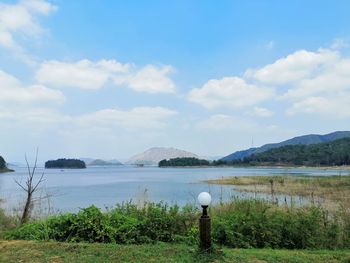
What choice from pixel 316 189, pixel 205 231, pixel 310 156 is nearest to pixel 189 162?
pixel 310 156

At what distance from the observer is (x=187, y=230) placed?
6273 mm

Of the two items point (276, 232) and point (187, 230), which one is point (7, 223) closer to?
point (187, 230)

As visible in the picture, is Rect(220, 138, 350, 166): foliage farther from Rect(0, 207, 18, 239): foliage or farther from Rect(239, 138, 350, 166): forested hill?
Rect(0, 207, 18, 239): foliage

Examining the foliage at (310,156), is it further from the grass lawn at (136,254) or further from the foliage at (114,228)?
the grass lawn at (136,254)

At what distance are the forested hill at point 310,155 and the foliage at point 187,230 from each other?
66775 millimetres

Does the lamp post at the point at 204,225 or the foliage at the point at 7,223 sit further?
the foliage at the point at 7,223

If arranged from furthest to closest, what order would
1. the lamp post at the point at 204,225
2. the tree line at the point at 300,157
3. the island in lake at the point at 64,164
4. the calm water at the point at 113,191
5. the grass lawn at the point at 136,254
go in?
the island in lake at the point at 64,164, the tree line at the point at 300,157, the calm water at the point at 113,191, the lamp post at the point at 204,225, the grass lawn at the point at 136,254

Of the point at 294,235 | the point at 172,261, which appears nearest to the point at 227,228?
the point at 294,235

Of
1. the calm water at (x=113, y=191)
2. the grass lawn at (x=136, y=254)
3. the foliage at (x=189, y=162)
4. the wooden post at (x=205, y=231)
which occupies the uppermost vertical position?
the foliage at (x=189, y=162)

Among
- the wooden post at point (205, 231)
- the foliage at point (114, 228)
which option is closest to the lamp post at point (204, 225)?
the wooden post at point (205, 231)

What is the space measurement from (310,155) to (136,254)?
85.5 meters

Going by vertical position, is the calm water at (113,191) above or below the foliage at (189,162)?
below

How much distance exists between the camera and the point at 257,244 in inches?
237

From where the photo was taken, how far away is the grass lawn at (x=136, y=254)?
15.4 feet
